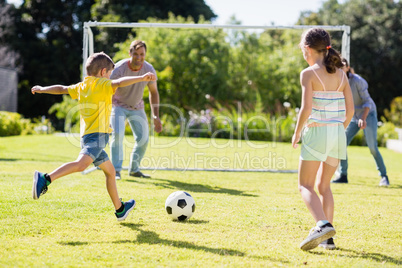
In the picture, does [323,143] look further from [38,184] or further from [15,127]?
[15,127]

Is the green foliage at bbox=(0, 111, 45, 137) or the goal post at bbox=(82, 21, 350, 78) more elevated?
the goal post at bbox=(82, 21, 350, 78)

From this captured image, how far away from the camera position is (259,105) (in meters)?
17.3

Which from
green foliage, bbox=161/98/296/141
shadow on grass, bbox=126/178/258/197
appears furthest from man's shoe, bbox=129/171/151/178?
green foliage, bbox=161/98/296/141

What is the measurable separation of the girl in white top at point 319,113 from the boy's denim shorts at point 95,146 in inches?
67.4

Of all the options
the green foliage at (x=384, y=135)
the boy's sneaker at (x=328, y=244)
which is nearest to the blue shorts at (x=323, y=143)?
the boy's sneaker at (x=328, y=244)

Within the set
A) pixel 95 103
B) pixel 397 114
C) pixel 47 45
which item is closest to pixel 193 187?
pixel 95 103

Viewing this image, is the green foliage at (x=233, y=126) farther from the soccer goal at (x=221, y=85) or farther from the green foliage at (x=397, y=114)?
the green foliage at (x=397, y=114)

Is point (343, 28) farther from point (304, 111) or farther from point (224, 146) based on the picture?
point (224, 146)

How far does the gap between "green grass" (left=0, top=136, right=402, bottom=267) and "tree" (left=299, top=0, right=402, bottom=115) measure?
79.8 ft

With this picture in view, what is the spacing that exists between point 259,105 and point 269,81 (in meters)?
2.94

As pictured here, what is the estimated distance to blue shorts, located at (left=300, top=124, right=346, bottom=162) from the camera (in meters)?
3.40

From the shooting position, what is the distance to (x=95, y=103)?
3.91m

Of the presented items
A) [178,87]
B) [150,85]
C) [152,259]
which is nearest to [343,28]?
[150,85]

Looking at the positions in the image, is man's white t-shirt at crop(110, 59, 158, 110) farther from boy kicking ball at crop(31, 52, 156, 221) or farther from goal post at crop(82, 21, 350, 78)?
boy kicking ball at crop(31, 52, 156, 221)
